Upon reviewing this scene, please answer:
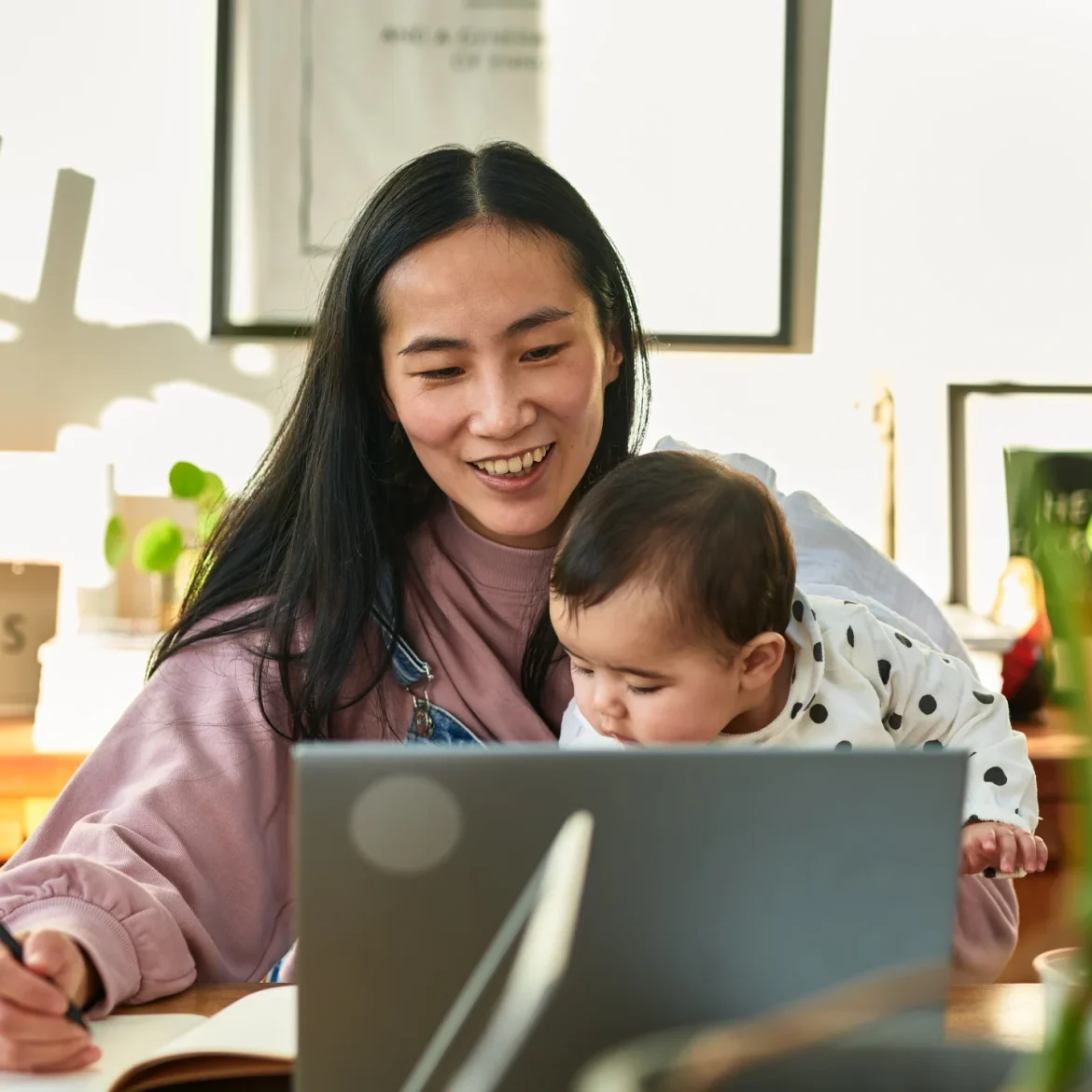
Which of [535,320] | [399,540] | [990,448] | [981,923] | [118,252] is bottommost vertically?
[981,923]

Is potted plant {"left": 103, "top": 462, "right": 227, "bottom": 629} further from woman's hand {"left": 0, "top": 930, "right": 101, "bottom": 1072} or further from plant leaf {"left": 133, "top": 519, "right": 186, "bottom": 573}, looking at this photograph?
woman's hand {"left": 0, "top": 930, "right": 101, "bottom": 1072}

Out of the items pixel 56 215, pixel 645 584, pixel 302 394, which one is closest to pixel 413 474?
pixel 302 394

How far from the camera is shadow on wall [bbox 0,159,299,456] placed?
2752 millimetres

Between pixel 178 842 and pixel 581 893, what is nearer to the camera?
pixel 581 893

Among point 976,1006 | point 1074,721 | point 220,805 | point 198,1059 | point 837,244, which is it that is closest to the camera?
point 1074,721

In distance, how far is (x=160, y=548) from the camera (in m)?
2.59

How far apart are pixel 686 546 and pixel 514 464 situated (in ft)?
0.99

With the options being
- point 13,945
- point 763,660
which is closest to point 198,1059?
point 13,945

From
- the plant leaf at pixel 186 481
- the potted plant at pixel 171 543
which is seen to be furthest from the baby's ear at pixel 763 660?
the plant leaf at pixel 186 481

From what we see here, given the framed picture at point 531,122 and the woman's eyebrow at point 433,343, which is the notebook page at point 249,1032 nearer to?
the woman's eyebrow at point 433,343

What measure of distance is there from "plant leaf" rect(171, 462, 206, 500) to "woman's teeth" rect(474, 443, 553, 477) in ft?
4.41

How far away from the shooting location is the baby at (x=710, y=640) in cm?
114

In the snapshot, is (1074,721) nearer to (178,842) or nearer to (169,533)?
(178,842)

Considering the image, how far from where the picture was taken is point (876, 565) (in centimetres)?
163
